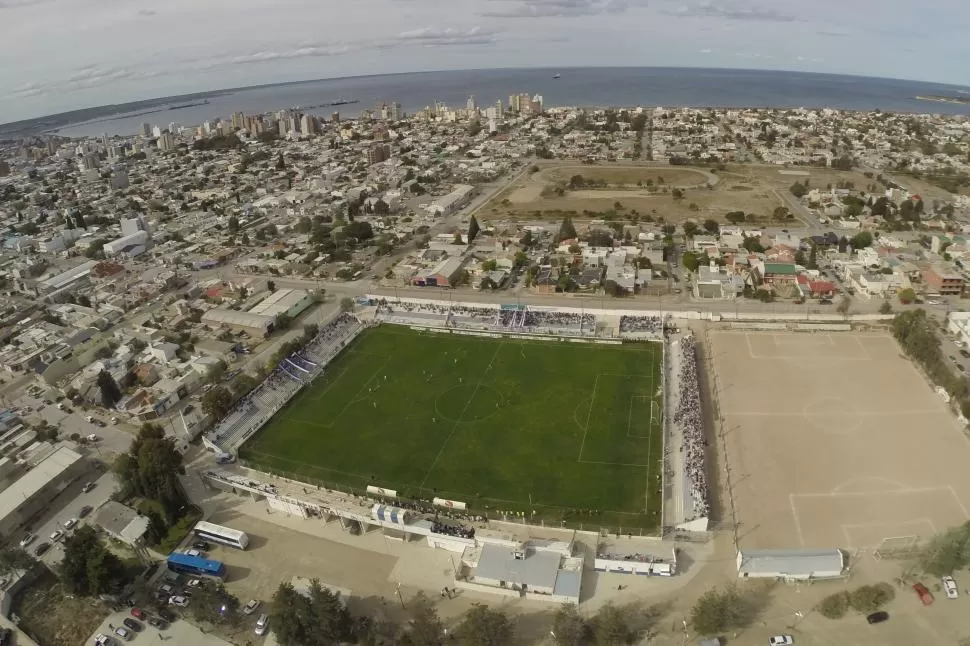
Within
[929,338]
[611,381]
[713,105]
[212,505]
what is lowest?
[212,505]

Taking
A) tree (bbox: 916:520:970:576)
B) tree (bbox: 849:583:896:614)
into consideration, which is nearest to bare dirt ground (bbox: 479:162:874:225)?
tree (bbox: 916:520:970:576)

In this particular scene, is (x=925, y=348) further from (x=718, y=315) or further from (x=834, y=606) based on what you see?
(x=834, y=606)

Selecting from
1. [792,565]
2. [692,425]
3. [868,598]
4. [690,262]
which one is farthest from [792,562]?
[690,262]

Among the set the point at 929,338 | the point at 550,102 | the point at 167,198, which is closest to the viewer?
the point at 929,338

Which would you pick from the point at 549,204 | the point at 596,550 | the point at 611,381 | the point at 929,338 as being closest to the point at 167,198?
the point at 549,204

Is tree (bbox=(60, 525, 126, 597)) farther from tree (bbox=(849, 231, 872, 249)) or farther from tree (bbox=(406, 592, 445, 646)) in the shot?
tree (bbox=(849, 231, 872, 249))

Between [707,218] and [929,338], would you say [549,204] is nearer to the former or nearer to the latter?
[707,218]
